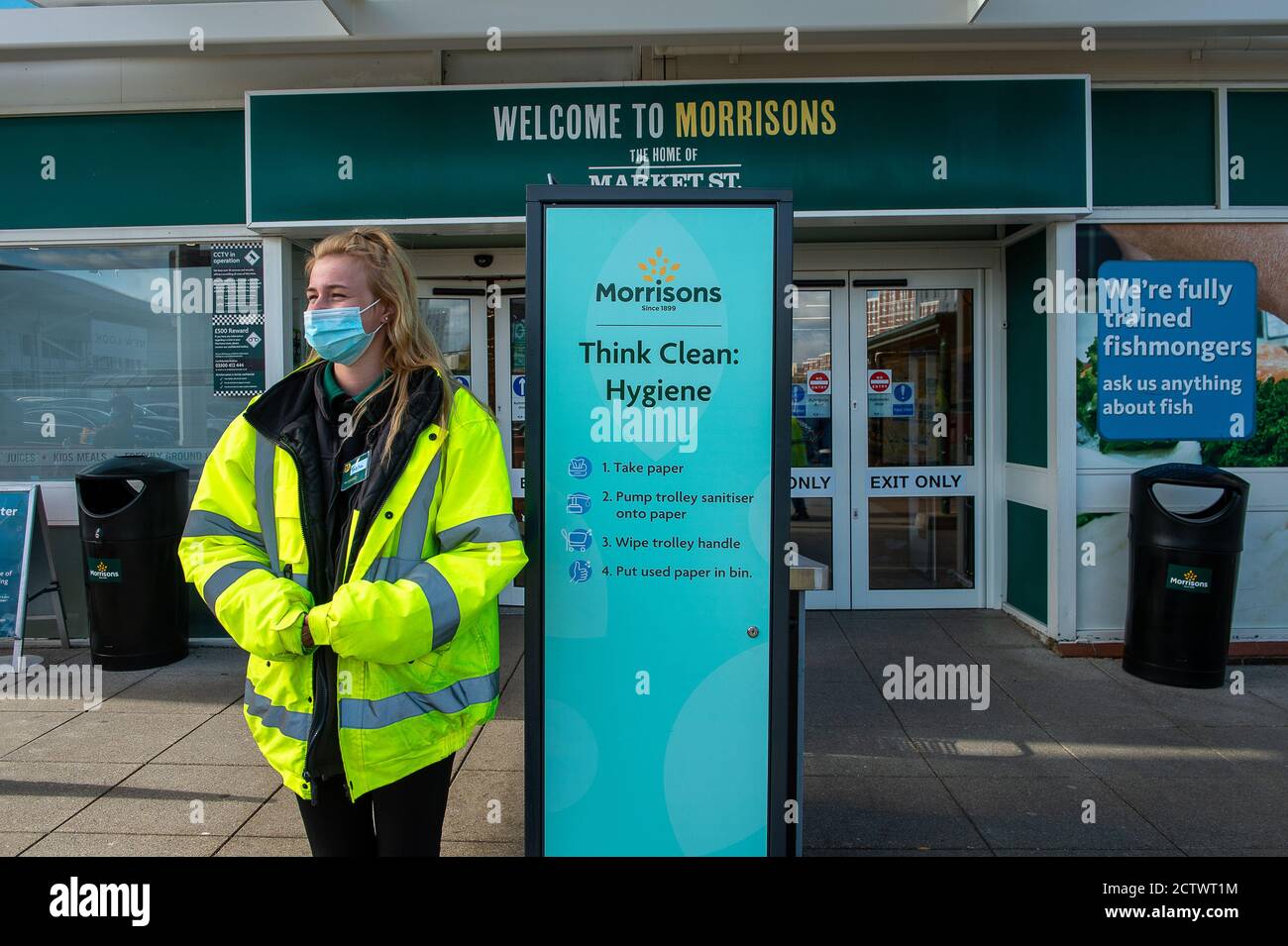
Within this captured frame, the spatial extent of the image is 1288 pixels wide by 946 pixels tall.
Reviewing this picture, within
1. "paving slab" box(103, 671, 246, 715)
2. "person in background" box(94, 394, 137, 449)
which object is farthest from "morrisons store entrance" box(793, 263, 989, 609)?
"person in background" box(94, 394, 137, 449)

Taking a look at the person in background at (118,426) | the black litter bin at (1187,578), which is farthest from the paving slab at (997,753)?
the person in background at (118,426)

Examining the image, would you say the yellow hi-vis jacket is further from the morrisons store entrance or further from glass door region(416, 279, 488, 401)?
the morrisons store entrance

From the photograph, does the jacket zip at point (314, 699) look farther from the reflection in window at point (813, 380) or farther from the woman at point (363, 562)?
the reflection in window at point (813, 380)

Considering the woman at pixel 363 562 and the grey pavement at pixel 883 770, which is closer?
the woman at pixel 363 562

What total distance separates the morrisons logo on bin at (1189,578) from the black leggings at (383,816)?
4.67m

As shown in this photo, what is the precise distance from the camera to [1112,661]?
5.63 metres

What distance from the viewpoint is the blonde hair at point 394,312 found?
218cm

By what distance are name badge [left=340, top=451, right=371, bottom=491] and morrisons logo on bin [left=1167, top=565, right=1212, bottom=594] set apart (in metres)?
4.89

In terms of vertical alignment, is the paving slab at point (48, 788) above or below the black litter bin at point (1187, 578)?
below

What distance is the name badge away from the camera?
82.1 inches

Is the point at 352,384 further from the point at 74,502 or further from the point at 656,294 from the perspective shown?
the point at 74,502

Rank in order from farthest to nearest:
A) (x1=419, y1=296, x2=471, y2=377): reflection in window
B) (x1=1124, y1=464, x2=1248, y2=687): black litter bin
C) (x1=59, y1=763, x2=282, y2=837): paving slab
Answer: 1. (x1=419, y1=296, x2=471, y2=377): reflection in window
2. (x1=1124, y1=464, x2=1248, y2=687): black litter bin
3. (x1=59, y1=763, x2=282, y2=837): paving slab

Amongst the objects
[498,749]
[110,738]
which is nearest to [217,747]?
[110,738]
